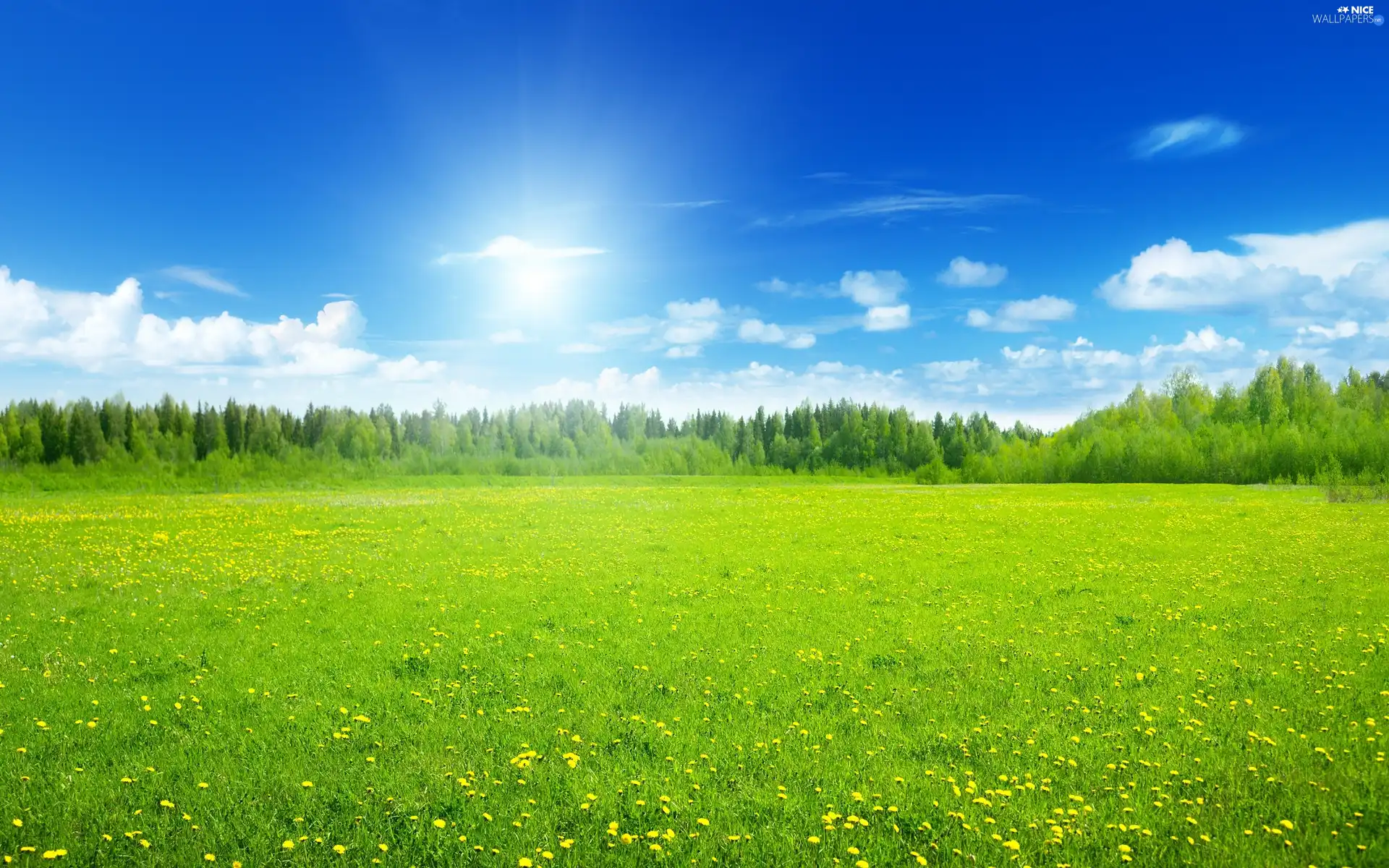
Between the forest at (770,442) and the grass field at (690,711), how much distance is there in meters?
82.2

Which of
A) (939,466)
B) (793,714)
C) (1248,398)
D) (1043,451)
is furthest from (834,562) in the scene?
(1248,398)

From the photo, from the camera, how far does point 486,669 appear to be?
13828 millimetres

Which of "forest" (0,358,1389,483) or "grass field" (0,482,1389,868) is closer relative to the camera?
"grass field" (0,482,1389,868)

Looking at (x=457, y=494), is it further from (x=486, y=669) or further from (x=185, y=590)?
(x=486, y=669)

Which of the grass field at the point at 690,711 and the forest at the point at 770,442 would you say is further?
the forest at the point at 770,442

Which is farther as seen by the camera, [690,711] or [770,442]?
[770,442]

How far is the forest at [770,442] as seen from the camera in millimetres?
105688

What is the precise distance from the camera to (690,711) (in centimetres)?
1173

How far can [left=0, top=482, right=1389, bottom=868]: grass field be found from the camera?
8.17 m

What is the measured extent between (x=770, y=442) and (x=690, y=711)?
16618 cm

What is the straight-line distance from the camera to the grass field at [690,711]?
322 inches

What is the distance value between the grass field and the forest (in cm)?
8222

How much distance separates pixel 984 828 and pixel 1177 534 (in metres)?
32.6

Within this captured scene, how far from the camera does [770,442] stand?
177m
